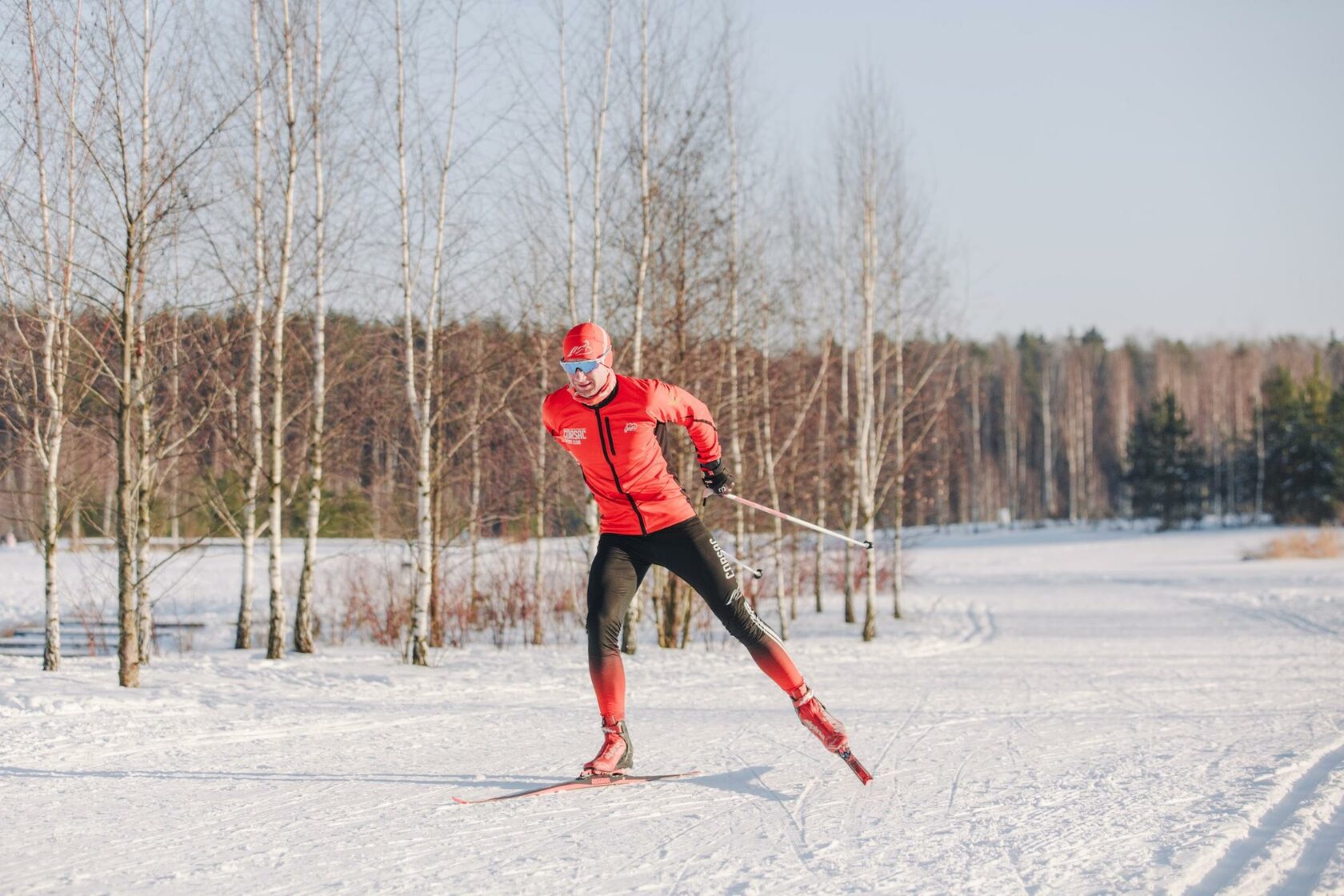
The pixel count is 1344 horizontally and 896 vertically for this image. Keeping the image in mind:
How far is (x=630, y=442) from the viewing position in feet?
16.2

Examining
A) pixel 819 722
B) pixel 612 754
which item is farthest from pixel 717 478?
pixel 612 754

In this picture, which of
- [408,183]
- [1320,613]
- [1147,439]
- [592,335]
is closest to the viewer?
[592,335]

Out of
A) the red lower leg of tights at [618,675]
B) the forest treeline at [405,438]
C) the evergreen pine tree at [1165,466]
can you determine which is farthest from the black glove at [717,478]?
the evergreen pine tree at [1165,466]

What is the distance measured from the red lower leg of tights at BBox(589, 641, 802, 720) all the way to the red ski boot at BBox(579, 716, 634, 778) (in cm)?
5

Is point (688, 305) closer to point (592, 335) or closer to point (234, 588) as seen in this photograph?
point (592, 335)

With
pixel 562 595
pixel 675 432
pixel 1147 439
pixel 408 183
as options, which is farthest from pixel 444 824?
pixel 1147 439

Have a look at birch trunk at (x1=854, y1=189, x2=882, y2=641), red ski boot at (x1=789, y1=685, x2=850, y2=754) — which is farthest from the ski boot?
birch trunk at (x1=854, y1=189, x2=882, y2=641)

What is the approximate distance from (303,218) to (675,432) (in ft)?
16.1

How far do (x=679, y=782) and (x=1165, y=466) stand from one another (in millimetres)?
54161

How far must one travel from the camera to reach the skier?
4953 mm

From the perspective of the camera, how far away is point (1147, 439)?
54438 mm

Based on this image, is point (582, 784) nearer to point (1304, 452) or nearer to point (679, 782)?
point (679, 782)

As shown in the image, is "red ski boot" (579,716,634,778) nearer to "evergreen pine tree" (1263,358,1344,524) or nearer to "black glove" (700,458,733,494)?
"black glove" (700,458,733,494)

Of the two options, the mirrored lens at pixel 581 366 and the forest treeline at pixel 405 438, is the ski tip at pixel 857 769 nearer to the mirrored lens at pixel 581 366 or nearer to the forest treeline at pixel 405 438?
the mirrored lens at pixel 581 366
